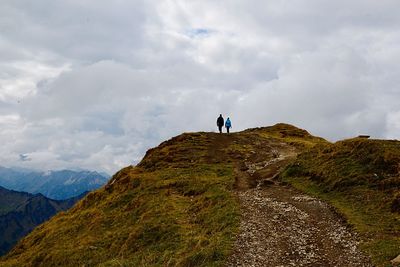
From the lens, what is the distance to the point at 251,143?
73500mm

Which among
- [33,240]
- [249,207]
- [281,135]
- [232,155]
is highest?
[281,135]

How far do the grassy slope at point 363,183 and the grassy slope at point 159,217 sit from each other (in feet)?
28.4

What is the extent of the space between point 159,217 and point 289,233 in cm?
1442

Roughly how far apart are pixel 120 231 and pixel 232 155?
92.1ft

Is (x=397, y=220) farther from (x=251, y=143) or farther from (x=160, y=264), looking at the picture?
(x=251, y=143)

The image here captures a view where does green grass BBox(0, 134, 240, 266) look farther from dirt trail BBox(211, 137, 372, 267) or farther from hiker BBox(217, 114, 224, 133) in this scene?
hiker BBox(217, 114, 224, 133)

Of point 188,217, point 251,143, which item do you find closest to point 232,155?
point 251,143

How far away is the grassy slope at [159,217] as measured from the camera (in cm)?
3086

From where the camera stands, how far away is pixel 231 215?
3384 centimetres

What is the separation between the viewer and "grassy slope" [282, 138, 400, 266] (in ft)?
89.3

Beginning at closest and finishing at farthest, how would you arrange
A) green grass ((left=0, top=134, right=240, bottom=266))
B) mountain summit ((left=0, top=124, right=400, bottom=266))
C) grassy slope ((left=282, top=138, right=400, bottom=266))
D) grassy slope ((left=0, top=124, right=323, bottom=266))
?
mountain summit ((left=0, top=124, right=400, bottom=266)), grassy slope ((left=282, top=138, right=400, bottom=266)), green grass ((left=0, top=134, right=240, bottom=266)), grassy slope ((left=0, top=124, right=323, bottom=266))

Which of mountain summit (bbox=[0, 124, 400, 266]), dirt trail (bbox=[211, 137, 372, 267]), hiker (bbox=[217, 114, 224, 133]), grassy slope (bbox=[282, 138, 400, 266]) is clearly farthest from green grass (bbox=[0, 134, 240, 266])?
hiker (bbox=[217, 114, 224, 133])

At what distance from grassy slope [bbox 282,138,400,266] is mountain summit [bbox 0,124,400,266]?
111mm

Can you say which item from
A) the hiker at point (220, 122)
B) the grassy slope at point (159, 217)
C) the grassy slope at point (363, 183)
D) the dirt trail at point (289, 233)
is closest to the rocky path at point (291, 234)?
the dirt trail at point (289, 233)
